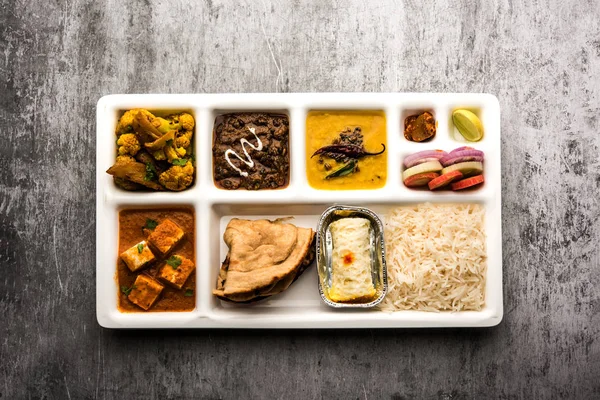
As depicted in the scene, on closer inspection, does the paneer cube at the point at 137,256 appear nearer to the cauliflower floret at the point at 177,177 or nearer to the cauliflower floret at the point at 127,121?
the cauliflower floret at the point at 177,177

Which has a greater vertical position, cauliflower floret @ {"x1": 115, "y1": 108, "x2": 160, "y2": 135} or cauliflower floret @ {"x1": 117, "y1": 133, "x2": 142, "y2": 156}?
cauliflower floret @ {"x1": 115, "y1": 108, "x2": 160, "y2": 135}

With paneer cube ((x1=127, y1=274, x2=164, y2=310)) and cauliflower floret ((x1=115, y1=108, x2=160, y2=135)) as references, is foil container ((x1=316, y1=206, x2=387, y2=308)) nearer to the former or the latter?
paneer cube ((x1=127, y1=274, x2=164, y2=310))

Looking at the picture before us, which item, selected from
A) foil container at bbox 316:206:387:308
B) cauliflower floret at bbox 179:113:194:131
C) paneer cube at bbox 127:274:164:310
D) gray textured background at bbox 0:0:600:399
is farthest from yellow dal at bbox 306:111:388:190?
paneer cube at bbox 127:274:164:310

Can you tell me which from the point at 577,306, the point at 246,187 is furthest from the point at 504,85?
the point at 246,187

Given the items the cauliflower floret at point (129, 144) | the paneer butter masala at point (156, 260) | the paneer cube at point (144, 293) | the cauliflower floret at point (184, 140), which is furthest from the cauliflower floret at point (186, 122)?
the paneer cube at point (144, 293)

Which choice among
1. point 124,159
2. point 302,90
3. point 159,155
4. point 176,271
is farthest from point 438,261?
point 124,159
